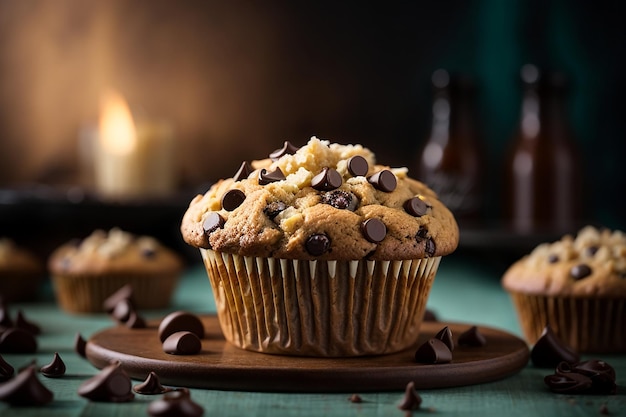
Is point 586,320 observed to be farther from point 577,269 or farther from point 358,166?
point 358,166

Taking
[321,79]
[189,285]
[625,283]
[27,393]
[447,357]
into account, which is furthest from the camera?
[321,79]

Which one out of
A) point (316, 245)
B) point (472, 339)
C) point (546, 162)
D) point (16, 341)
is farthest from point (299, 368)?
point (546, 162)

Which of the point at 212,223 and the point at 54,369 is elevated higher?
the point at 212,223

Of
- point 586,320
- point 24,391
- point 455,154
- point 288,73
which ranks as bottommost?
point 586,320

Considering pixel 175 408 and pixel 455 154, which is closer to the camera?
pixel 175 408

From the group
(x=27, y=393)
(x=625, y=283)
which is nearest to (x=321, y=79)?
(x=625, y=283)

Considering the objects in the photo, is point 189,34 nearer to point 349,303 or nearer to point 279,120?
point 279,120
